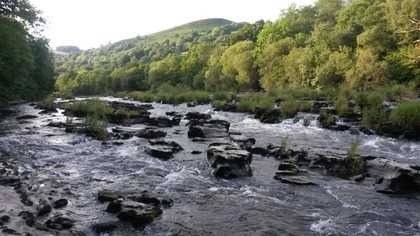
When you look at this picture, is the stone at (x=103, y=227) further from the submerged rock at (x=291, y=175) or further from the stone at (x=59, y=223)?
the submerged rock at (x=291, y=175)

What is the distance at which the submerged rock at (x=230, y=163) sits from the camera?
1365 cm

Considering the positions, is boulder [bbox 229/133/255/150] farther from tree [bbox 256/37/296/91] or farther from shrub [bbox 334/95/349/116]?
tree [bbox 256/37/296/91]

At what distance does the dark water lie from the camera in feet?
30.5

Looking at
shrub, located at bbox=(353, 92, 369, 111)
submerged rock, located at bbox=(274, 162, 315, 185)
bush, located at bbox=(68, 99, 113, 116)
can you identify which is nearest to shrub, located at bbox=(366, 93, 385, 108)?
shrub, located at bbox=(353, 92, 369, 111)

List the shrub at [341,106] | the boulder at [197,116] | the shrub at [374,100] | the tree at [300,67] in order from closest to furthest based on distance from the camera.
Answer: the shrub at [341,106], the shrub at [374,100], the boulder at [197,116], the tree at [300,67]

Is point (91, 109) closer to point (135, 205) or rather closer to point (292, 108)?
point (292, 108)

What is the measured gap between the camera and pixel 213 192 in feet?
39.2

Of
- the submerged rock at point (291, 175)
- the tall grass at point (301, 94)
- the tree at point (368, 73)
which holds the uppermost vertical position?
the tree at point (368, 73)

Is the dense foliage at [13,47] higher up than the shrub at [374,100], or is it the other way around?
the dense foliage at [13,47]

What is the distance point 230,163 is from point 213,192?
7.35ft

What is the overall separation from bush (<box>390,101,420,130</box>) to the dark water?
2.16 metres

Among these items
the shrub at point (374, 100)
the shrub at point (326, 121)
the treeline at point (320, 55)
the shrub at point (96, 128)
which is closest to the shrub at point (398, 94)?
the treeline at point (320, 55)

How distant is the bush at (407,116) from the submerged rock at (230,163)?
1269 centimetres

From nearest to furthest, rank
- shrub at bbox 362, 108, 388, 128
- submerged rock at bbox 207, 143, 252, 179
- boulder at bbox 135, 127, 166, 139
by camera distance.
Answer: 1. submerged rock at bbox 207, 143, 252, 179
2. boulder at bbox 135, 127, 166, 139
3. shrub at bbox 362, 108, 388, 128
